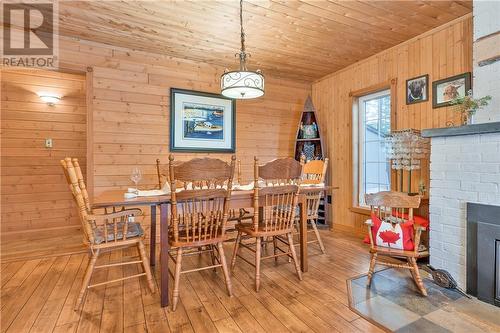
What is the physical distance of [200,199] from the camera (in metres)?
1.92

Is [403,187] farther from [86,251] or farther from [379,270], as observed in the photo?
[86,251]

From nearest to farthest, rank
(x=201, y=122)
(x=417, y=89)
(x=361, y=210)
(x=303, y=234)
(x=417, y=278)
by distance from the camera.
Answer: (x=417, y=278)
(x=303, y=234)
(x=417, y=89)
(x=361, y=210)
(x=201, y=122)

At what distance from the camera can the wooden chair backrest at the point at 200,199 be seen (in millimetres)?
1835

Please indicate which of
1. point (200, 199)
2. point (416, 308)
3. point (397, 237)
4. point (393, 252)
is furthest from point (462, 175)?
point (200, 199)

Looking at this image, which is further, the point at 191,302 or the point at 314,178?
the point at 314,178

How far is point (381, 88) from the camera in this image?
350cm

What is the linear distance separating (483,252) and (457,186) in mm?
518

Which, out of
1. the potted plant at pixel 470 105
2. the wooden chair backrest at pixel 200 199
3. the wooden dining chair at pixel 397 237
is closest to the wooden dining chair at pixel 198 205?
the wooden chair backrest at pixel 200 199

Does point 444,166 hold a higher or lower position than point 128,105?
lower

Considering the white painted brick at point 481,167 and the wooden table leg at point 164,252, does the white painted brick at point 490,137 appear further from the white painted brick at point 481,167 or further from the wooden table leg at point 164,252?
the wooden table leg at point 164,252

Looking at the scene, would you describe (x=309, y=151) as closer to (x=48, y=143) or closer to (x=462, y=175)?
(x=462, y=175)

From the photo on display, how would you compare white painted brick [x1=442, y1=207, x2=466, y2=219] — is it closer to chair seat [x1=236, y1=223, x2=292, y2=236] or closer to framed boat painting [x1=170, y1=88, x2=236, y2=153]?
chair seat [x1=236, y1=223, x2=292, y2=236]

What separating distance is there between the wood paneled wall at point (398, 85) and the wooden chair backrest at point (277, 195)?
1.74 metres

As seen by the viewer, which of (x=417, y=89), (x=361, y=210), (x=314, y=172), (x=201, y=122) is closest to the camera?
(x=417, y=89)
